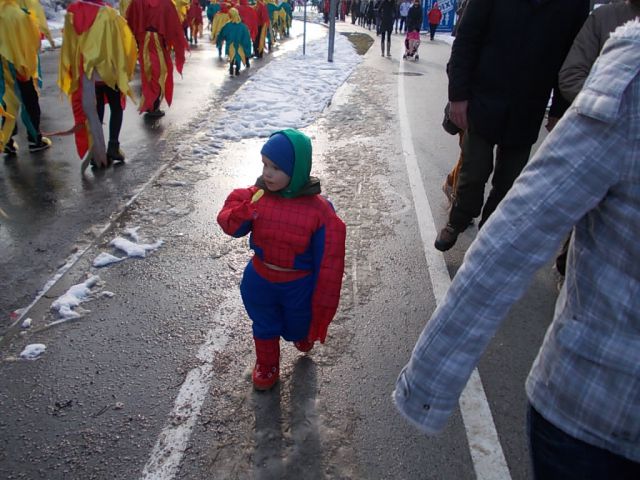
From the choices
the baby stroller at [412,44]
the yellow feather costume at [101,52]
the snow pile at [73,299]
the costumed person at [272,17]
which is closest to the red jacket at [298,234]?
the snow pile at [73,299]

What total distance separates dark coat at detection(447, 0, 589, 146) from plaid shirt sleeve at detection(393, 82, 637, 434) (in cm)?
260

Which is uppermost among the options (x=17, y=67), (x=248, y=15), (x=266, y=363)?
(x=17, y=67)

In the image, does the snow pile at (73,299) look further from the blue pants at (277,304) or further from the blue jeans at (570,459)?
the blue jeans at (570,459)

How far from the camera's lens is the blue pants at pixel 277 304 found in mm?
2545

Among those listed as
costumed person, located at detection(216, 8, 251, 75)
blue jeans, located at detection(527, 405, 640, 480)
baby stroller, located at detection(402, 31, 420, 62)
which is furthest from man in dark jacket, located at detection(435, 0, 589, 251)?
baby stroller, located at detection(402, 31, 420, 62)

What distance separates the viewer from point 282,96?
34.9ft

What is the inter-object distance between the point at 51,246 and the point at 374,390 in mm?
2967

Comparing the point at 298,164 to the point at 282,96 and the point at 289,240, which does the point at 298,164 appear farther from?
the point at 282,96

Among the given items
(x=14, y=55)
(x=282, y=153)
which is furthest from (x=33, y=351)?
(x=14, y=55)

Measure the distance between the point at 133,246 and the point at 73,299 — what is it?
81 centimetres

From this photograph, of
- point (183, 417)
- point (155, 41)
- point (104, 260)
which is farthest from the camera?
point (155, 41)

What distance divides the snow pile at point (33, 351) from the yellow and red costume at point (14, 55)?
12.6 ft

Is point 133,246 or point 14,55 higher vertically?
point 14,55

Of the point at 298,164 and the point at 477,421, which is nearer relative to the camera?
the point at 298,164
